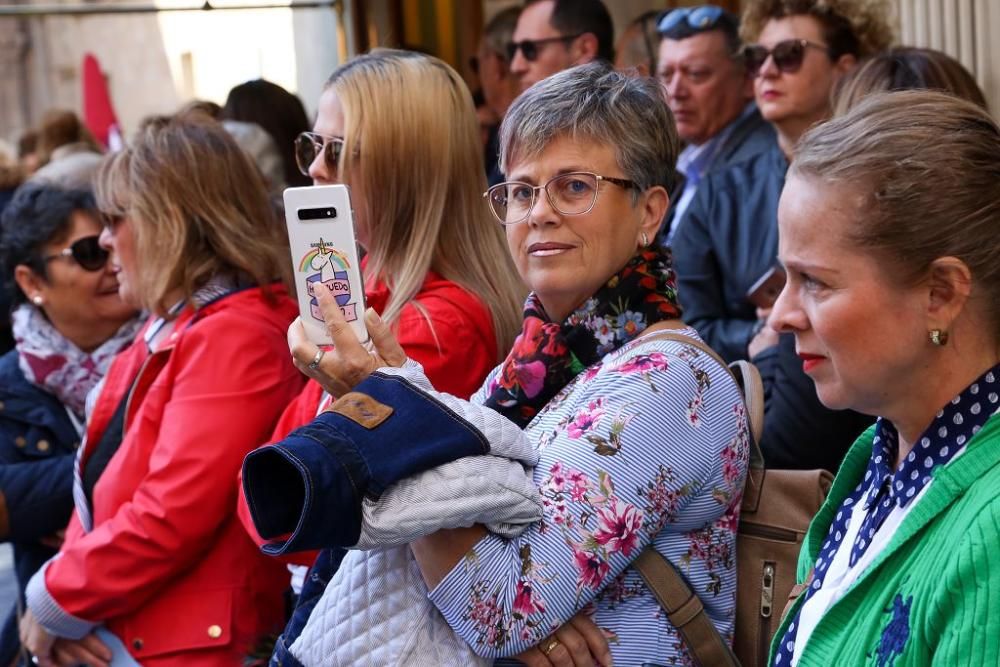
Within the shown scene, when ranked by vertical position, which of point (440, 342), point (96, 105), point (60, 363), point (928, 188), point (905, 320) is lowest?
point (96, 105)

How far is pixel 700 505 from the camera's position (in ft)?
7.38

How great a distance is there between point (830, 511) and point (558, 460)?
17.2 inches

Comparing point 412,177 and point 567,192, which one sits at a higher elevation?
point 567,192

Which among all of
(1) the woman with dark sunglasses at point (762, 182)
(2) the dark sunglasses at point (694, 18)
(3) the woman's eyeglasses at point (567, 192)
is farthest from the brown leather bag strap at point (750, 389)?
(2) the dark sunglasses at point (694, 18)

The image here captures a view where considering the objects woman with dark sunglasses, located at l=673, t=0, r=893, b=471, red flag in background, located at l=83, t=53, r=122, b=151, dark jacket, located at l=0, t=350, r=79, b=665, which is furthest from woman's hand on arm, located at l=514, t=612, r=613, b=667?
red flag in background, located at l=83, t=53, r=122, b=151

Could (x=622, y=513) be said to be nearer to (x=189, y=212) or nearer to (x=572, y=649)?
(x=572, y=649)

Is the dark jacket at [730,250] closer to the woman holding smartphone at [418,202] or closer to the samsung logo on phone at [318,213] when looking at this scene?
the woman holding smartphone at [418,202]

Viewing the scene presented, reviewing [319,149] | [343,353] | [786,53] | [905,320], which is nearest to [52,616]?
[319,149]

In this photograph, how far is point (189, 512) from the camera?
124 inches

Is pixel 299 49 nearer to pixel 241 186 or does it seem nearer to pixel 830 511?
pixel 241 186

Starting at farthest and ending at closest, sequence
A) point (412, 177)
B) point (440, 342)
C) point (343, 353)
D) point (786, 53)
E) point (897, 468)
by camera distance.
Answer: point (786, 53) < point (412, 177) < point (440, 342) < point (343, 353) < point (897, 468)

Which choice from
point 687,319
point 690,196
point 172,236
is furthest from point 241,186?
point 690,196

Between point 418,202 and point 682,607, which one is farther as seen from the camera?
point 418,202

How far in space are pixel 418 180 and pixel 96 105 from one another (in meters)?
5.29
